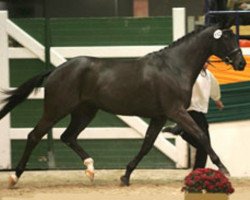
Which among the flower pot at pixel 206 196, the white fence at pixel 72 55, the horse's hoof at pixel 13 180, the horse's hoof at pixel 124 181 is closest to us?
the flower pot at pixel 206 196

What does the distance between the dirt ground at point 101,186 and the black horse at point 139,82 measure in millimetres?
274

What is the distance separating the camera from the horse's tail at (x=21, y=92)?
36.6 feet

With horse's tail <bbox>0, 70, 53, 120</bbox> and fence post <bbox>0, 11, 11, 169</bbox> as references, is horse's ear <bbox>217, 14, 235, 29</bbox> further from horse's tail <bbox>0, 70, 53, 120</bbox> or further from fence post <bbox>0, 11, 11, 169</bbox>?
fence post <bbox>0, 11, 11, 169</bbox>

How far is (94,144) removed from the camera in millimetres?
12656

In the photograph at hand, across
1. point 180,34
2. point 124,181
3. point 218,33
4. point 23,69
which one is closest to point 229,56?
point 218,33

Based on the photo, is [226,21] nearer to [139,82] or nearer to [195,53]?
[195,53]

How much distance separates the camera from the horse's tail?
11164mm

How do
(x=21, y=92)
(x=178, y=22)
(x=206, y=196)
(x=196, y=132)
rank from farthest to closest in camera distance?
1. (x=178, y=22)
2. (x=21, y=92)
3. (x=196, y=132)
4. (x=206, y=196)

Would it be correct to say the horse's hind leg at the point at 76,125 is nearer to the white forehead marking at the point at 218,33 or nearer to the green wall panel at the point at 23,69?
the green wall panel at the point at 23,69

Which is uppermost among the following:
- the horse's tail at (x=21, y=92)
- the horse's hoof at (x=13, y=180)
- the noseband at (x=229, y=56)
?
the noseband at (x=229, y=56)

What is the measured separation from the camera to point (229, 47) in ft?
35.6

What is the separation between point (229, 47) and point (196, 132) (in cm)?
118

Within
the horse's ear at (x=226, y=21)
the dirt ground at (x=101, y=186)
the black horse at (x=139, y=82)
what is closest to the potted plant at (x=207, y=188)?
the dirt ground at (x=101, y=186)

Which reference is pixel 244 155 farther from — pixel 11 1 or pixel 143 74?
pixel 11 1
